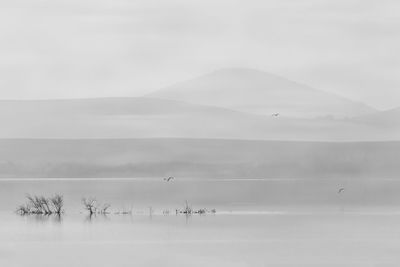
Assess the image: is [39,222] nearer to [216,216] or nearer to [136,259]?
[216,216]

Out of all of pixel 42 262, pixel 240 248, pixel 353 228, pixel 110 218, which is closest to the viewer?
pixel 42 262

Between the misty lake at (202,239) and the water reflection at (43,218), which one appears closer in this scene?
the misty lake at (202,239)

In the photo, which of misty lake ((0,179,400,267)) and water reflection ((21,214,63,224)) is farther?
water reflection ((21,214,63,224))

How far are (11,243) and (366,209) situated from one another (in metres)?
33.1

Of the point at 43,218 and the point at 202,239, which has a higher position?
the point at 43,218

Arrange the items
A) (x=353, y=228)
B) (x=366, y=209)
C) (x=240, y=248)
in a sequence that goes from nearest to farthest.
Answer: (x=240, y=248) < (x=353, y=228) < (x=366, y=209)

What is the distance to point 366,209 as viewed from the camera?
75125 millimetres

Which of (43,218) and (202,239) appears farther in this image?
(43,218)

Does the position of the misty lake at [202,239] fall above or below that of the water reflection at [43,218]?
below

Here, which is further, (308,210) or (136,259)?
(308,210)

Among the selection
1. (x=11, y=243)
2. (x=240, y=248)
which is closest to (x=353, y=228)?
(x=240, y=248)

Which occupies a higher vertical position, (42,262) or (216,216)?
(216,216)

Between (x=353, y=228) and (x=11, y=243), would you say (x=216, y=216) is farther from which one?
(x=11, y=243)

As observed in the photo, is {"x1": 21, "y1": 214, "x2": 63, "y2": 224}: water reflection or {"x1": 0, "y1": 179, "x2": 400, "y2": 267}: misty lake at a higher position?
{"x1": 21, "y1": 214, "x2": 63, "y2": 224}: water reflection
